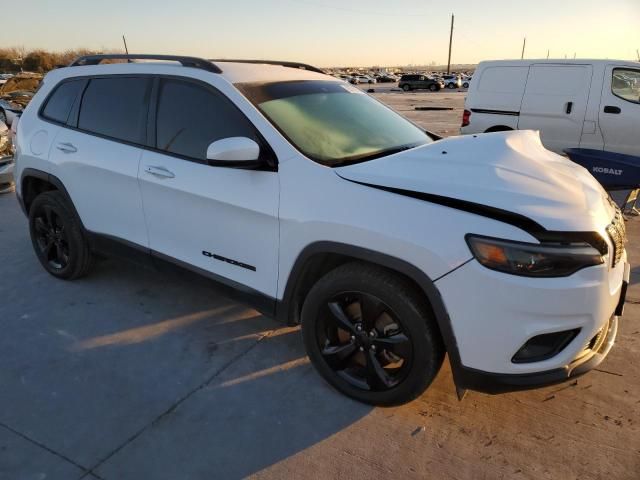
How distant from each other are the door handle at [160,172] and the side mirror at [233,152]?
0.58m

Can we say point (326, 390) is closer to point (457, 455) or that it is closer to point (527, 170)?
point (457, 455)

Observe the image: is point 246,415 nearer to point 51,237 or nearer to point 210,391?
point 210,391

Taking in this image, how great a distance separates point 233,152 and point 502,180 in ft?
4.33

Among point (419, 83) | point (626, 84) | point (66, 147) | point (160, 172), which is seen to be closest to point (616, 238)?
point (160, 172)

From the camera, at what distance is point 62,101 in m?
3.81

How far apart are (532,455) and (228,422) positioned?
1.49 metres

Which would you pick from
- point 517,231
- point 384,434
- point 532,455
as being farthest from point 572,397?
point 517,231

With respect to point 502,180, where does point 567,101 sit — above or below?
above

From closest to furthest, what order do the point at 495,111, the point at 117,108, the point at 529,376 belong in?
the point at 529,376, the point at 117,108, the point at 495,111

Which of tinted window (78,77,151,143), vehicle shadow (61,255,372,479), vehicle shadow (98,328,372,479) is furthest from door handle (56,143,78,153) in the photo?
vehicle shadow (98,328,372,479)

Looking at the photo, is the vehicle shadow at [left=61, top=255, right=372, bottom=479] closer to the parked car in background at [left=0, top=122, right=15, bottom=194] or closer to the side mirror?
the side mirror

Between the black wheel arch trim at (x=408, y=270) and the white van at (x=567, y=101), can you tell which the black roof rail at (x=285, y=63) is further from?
the white van at (x=567, y=101)

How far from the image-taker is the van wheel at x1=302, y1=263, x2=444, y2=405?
87.5 inches

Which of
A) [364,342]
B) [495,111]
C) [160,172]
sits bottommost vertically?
[364,342]
